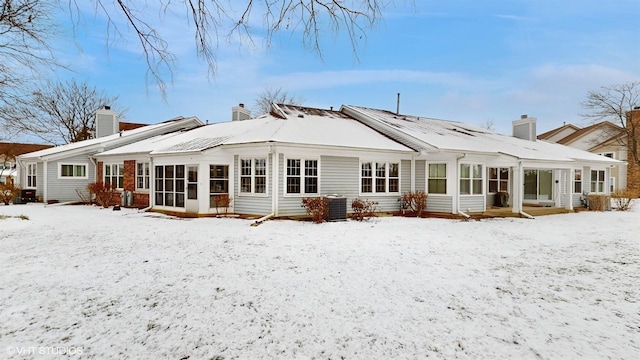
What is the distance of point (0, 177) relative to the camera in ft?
123

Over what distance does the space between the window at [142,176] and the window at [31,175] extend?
9.88m

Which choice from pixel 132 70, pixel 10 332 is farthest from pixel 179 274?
pixel 132 70

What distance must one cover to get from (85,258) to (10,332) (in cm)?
327

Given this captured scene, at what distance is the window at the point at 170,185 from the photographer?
45.5 ft

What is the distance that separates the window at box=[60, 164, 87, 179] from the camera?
1889 centimetres

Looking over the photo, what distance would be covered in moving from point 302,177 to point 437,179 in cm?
632

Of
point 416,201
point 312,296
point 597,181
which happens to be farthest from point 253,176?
point 597,181

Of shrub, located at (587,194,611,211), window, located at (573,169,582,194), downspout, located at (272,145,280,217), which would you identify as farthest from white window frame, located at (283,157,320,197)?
shrub, located at (587,194,611,211)

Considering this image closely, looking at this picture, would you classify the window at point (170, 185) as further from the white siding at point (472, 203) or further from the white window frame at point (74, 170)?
the white siding at point (472, 203)

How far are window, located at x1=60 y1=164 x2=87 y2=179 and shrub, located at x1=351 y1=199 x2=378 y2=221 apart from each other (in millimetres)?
17130

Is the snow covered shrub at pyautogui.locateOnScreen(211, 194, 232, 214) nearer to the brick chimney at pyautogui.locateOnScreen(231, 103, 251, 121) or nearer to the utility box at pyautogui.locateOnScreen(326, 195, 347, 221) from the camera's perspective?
the utility box at pyautogui.locateOnScreen(326, 195, 347, 221)

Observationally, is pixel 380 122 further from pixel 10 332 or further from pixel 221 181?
pixel 10 332

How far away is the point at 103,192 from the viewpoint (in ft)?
56.2

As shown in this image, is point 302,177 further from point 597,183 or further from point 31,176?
point 31,176
